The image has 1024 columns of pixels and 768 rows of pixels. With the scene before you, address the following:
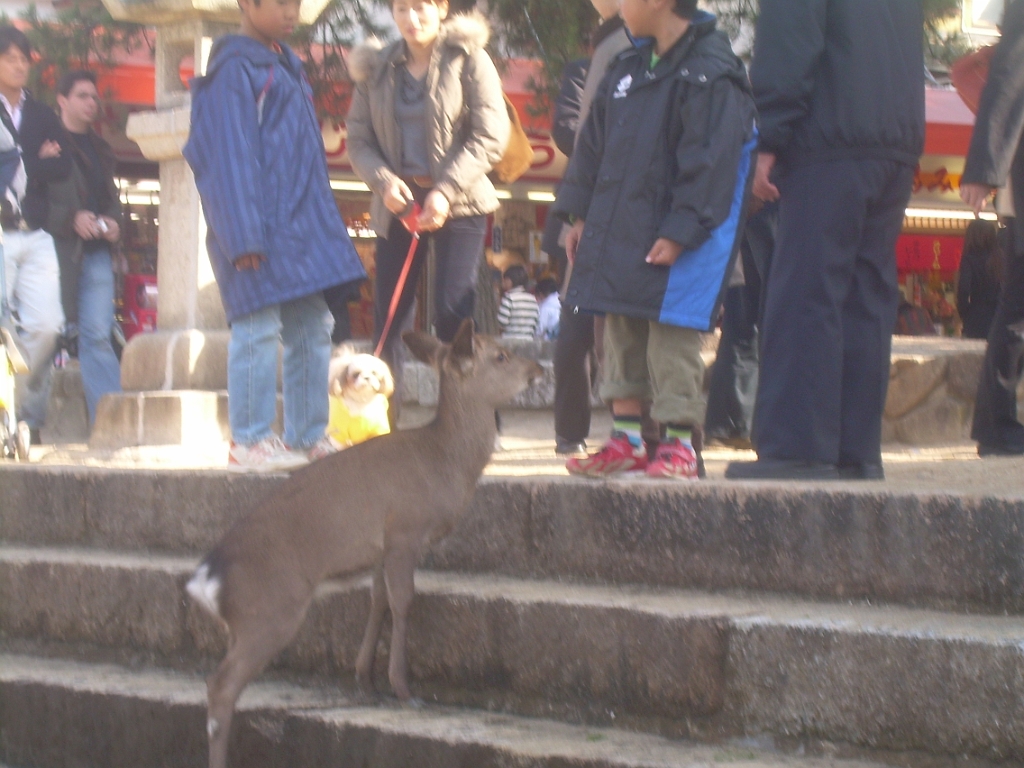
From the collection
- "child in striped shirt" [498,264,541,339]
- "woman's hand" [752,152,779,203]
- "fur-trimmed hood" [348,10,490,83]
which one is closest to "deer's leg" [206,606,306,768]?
"woman's hand" [752,152,779,203]

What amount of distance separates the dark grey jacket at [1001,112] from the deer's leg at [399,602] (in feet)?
9.22

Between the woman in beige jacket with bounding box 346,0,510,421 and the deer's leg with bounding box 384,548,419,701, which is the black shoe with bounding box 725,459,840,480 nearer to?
the deer's leg with bounding box 384,548,419,701

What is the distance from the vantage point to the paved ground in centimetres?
418

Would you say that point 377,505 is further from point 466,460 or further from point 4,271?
point 4,271

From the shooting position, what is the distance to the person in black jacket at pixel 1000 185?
5.10 metres

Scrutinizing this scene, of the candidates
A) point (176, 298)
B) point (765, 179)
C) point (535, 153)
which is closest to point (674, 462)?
point (765, 179)

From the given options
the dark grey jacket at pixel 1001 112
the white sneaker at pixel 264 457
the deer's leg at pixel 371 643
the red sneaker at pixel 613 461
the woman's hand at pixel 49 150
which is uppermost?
the dark grey jacket at pixel 1001 112

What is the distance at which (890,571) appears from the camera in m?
3.48

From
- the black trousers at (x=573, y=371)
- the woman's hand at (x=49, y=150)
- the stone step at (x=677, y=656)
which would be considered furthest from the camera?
the woman's hand at (x=49, y=150)

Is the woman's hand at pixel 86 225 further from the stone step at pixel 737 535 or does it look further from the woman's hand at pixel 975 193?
the woman's hand at pixel 975 193

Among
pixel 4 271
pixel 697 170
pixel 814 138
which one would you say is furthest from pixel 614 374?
pixel 4 271

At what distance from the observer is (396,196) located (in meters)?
5.69

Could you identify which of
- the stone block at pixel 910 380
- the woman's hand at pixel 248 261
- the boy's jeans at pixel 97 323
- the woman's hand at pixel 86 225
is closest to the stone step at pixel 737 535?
the woman's hand at pixel 248 261

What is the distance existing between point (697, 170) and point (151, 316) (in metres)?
11.2
